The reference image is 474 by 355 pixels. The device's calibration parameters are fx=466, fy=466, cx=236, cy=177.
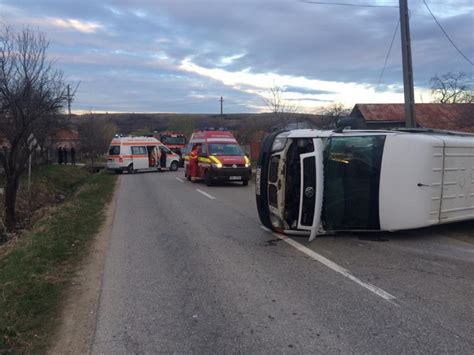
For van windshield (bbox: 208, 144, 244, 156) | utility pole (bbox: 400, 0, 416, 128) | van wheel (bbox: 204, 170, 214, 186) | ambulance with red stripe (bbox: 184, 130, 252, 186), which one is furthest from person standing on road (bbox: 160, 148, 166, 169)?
utility pole (bbox: 400, 0, 416, 128)

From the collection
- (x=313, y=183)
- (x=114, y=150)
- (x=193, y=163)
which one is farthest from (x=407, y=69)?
(x=114, y=150)

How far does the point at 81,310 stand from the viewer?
4969mm

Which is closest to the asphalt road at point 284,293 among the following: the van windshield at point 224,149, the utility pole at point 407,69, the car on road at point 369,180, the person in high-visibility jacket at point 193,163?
the car on road at point 369,180

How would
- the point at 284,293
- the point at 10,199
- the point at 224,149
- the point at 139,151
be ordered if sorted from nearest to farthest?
the point at 284,293, the point at 10,199, the point at 224,149, the point at 139,151

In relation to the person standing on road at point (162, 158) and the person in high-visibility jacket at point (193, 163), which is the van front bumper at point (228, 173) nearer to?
the person in high-visibility jacket at point (193, 163)

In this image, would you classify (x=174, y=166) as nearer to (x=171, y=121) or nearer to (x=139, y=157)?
(x=139, y=157)

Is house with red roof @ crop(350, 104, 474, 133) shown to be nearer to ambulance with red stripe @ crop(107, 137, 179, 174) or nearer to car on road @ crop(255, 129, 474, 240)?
ambulance with red stripe @ crop(107, 137, 179, 174)

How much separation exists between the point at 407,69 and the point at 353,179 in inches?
284

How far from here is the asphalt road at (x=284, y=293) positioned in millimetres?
4090

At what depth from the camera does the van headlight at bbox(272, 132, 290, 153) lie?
27.8ft

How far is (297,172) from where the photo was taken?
8.33m

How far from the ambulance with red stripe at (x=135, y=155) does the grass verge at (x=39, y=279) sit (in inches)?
835

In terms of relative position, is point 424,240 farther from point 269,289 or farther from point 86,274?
point 86,274

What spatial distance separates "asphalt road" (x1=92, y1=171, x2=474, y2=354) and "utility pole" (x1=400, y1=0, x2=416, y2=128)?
17.3 ft
